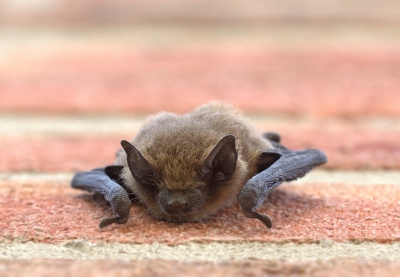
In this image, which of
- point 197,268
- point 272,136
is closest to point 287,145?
point 272,136

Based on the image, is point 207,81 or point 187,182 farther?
point 207,81

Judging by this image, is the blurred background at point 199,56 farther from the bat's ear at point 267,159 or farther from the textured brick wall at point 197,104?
the bat's ear at point 267,159

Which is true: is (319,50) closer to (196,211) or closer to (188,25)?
(188,25)

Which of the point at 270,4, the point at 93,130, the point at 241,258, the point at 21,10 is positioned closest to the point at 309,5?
the point at 270,4

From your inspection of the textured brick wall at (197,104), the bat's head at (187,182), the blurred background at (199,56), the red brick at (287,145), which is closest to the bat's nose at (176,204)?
the bat's head at (187,182)

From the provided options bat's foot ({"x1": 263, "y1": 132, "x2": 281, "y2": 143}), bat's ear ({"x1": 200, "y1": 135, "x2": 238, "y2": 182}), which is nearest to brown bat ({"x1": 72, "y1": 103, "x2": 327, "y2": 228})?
bat's ear ({"x1": 200, "y1": 135, "x2": 238, "y2": 182})

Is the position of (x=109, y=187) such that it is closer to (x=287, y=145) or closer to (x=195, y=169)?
(x=195, y=169)
